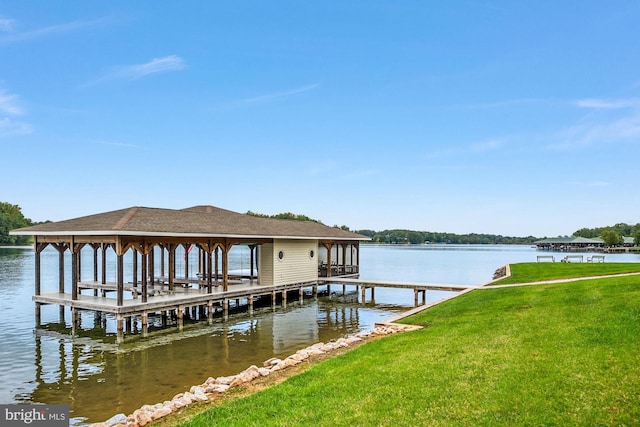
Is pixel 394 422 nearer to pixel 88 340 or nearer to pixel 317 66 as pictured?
pixel 88 340

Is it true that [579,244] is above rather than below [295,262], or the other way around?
below

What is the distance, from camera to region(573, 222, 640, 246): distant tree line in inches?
4274

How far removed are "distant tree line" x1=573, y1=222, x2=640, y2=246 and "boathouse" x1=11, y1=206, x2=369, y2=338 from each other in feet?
341

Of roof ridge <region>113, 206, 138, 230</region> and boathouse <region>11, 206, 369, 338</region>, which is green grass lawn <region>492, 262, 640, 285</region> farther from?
roof ridge <region>113, 206, 138, 230</region>

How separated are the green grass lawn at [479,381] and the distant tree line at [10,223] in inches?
4284

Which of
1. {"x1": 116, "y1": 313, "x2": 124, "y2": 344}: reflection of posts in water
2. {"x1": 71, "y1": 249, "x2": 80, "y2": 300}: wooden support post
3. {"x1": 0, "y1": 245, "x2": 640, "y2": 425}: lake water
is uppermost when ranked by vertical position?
{"x1": 71, "y1": 249, "x2": 80, "y2": 300}: wooden support post

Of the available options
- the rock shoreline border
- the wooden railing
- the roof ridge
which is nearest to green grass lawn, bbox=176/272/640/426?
the rock shoreline border

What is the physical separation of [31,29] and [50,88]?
247 inches

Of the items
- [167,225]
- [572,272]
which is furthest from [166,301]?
[572,272]

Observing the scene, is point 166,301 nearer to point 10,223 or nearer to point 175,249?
point 175,249

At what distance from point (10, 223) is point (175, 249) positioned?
101 metres

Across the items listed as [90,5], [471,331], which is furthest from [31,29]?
[471,331]

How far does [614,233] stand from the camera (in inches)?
4304

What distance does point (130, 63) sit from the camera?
3466 cm
